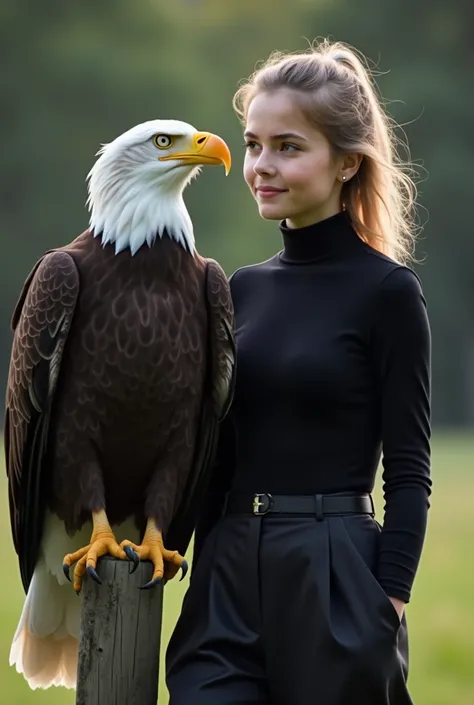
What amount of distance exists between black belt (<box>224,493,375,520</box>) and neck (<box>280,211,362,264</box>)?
0.62 metres

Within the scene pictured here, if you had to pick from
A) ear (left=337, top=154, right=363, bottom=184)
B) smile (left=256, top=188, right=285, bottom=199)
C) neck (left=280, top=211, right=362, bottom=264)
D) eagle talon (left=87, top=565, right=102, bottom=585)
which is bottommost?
eagle talon (left=87, top=565, right=102, bottom=585)

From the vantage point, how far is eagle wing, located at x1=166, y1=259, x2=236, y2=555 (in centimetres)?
370

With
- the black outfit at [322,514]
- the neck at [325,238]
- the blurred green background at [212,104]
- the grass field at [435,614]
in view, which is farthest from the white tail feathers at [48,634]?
the blurred green background at [212,104]

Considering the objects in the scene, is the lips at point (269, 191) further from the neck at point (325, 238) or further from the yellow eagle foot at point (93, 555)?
the yellow eagle foot at point (93, 555)

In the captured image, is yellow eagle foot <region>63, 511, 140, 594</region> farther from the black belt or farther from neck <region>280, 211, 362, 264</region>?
neck <region>280, 211, 362, 264</region>

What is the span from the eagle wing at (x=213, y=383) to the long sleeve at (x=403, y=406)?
0.46 metres

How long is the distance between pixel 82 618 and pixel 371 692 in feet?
2.40

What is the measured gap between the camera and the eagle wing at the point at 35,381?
3682mm

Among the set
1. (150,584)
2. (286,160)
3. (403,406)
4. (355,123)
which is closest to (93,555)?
(150,584)

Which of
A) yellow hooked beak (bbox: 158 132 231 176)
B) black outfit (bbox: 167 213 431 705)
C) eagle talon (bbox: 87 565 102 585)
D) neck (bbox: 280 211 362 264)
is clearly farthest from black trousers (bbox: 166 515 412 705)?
yellow hooked beak (bbox: 158 132 231 176)

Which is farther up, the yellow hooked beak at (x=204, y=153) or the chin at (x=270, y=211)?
the yellow hooked beak at (x=204, y=153)

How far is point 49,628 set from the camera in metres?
4.08

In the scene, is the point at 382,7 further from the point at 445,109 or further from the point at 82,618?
the point at 82,618

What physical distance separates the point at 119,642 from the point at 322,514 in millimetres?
579
